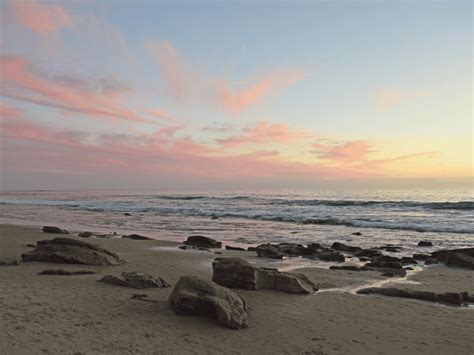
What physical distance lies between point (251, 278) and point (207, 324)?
2870mm

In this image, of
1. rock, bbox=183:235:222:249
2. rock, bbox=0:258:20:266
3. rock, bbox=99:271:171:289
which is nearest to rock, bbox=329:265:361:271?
rock, bbox=99:271:171:289

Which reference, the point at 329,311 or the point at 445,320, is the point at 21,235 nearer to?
the point at 329,311

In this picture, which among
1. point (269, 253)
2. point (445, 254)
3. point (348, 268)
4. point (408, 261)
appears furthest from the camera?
point (269, 253)

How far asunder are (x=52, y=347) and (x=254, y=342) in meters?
3.12

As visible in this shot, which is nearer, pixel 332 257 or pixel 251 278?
pixel 251 278

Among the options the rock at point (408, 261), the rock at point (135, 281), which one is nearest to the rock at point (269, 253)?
the rock at point (408, 261)

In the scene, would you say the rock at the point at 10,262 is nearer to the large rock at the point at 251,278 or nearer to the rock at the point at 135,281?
the rock at the point at 135,281

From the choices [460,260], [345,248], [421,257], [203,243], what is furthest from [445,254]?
[203,243]

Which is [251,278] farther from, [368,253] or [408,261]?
[368,253]

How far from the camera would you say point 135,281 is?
10.2 meters

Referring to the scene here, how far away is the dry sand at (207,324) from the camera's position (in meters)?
6.51

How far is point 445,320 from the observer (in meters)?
8.64

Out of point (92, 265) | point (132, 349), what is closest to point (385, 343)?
point (132, 349)

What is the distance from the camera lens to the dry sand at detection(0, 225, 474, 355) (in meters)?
6.51
